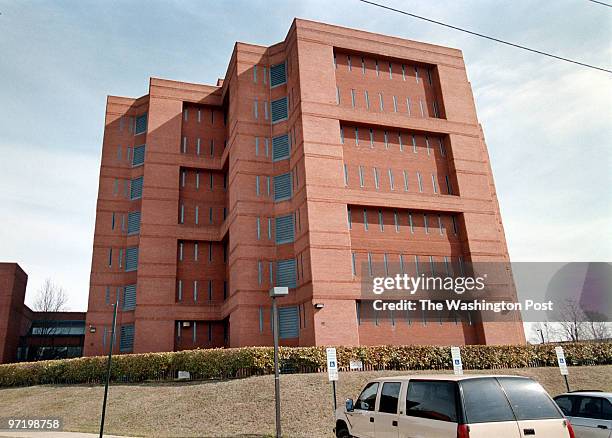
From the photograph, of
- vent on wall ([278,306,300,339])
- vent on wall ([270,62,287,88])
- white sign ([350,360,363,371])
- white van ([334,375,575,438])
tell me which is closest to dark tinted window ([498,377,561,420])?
white van ([334,375,575,438])

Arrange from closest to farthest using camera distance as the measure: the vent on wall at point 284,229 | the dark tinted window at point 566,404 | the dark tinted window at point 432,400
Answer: the dark tinted window at point 432,400
the dark tinted window at point 566,404
the vent on wall at point 284,229

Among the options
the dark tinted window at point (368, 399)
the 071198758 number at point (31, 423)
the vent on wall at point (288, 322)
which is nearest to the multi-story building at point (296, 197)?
the vent on wall at point (288, 322)

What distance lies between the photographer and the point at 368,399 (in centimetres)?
962

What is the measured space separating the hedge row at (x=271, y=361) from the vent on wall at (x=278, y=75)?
1952 cm

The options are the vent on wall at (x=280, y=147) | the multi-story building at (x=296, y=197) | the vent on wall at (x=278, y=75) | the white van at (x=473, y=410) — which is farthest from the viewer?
the vent on wall at (x=278, y=75)

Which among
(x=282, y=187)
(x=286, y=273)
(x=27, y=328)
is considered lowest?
(x=286, y=273)

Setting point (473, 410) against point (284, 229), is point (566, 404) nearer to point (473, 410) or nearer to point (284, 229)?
point (473, 410)

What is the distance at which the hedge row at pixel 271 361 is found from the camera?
76.0 feet

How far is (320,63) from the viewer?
3152cm

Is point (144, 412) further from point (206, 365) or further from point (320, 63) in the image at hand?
point (320, 63)

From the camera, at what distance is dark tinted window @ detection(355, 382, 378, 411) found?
9422mm

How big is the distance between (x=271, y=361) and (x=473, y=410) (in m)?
17.0

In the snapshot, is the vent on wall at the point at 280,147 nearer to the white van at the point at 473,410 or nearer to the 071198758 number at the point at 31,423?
the 071198758 number at the point at 31,423

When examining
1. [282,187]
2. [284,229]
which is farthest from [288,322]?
[282,187]
